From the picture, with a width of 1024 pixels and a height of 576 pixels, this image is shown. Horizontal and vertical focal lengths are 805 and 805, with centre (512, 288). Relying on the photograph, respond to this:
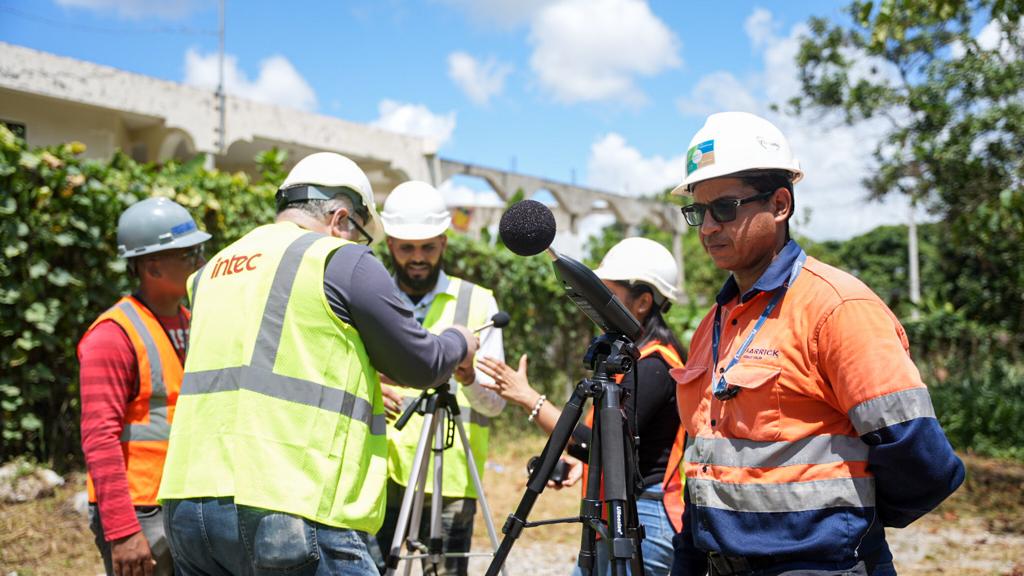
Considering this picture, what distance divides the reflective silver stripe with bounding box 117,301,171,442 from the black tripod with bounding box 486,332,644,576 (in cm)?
140

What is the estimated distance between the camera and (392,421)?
3443 millimetres

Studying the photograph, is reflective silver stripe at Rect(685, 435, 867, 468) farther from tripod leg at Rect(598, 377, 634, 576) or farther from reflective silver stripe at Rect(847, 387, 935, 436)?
tripod leg at Rect(598, 377, 634, 576)

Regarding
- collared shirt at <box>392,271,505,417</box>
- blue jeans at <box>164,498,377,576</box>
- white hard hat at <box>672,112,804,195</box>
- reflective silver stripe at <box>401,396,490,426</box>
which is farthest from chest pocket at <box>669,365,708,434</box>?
reflective silver stripe at <box>401,396,490,426</box>

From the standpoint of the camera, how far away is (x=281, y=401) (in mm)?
2166

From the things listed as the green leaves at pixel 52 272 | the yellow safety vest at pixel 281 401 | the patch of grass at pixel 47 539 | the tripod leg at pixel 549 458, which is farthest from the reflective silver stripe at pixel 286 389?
the green leaves at pixel 52 272

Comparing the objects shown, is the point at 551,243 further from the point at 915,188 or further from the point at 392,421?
the point at 915,188

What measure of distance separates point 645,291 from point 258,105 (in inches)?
510

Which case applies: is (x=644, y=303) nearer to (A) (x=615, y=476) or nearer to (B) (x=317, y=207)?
(A) (x=615, y=476)

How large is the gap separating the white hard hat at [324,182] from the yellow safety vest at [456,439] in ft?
3.01

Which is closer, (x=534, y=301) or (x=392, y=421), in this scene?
(x=392, y=421)

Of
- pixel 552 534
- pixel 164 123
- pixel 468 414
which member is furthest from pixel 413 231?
pixel 164 123

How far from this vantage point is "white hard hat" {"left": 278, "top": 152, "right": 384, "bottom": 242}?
2562mm

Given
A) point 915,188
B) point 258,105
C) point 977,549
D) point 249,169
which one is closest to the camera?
point 977,549

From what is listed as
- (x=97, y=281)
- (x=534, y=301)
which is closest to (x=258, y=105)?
(x=534, y=301)
